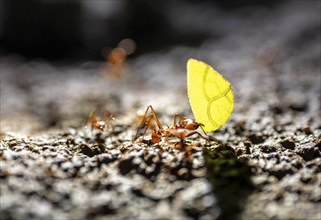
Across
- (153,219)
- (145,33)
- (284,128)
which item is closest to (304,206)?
(153,219)

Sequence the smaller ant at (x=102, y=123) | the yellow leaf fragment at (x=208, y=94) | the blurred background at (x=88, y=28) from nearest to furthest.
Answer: the yellow leaf fragment at (x=208, y=94) < the smaller ant at (x=102, y=123) < the blurred background at (x=88, y=28)

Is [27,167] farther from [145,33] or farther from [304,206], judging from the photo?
[145,33]

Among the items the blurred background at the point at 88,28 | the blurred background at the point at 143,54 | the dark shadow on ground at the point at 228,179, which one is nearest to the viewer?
the dark shadow on ground at the point at 228,179

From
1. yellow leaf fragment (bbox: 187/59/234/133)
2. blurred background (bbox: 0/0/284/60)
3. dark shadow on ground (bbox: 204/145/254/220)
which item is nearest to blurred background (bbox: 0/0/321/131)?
blurred background (bbox: 0/0/284/60)

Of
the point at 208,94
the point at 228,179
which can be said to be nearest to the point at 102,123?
the point at 208,94

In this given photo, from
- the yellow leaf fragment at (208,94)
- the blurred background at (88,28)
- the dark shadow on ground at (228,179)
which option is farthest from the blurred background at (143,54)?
the dark shadow on ground at (228,179)

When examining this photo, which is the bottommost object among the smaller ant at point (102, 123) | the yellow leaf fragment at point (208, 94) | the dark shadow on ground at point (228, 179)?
the dark shadow on ground at point (228, 179)

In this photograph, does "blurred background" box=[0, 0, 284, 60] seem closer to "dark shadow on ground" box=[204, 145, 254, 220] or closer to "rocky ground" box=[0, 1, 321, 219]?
"rocky ground" box=[0, 1, 321, 219]

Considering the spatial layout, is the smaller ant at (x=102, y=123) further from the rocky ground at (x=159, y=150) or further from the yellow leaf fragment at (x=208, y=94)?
the yellow leaf fragment at (x=208, y=94)
